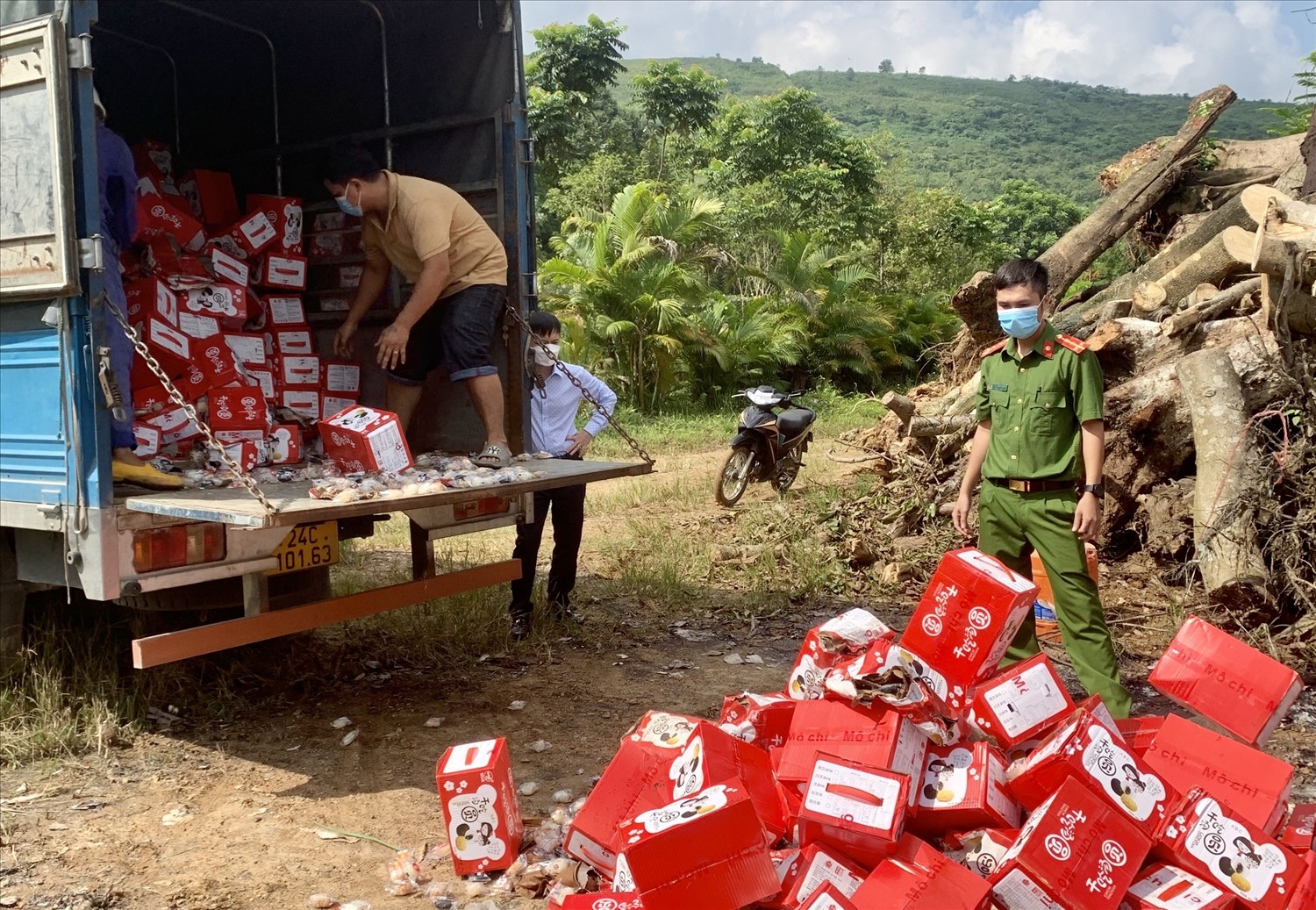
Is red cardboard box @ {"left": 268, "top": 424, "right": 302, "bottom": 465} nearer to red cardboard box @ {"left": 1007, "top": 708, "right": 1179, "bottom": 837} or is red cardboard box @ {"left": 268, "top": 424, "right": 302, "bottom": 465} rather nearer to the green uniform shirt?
the green uniform shirt

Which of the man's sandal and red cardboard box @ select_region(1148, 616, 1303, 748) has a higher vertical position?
the man's sandal

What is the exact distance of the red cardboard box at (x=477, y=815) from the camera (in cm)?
284

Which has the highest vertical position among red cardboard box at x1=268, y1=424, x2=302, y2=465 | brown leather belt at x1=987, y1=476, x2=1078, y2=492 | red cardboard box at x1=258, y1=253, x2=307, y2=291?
red cardboard box at x1=258, y1=253, x2=307, y2=291

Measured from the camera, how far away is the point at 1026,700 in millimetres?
2830

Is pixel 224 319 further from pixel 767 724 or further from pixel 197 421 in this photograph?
pixel 767 724

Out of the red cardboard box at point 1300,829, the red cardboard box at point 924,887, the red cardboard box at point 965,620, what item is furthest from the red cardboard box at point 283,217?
the red cardboard box at point 1300,829

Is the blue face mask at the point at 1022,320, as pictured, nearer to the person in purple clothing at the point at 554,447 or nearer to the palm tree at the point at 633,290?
the person in purple clothing at the point at 554,447

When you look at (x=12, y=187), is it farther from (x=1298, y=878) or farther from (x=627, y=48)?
(x=627, y=48)

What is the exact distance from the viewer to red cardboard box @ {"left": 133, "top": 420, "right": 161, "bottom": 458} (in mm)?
4434

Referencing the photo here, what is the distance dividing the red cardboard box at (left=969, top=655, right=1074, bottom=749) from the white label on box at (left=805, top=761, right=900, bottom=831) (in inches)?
21.0

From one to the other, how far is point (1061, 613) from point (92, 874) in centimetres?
315

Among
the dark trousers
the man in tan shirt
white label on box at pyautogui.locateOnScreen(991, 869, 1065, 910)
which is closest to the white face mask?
the man in tan shirt

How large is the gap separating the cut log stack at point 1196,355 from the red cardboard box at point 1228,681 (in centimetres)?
174

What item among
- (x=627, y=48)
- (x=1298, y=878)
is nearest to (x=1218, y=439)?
(x=1298, y=878)
